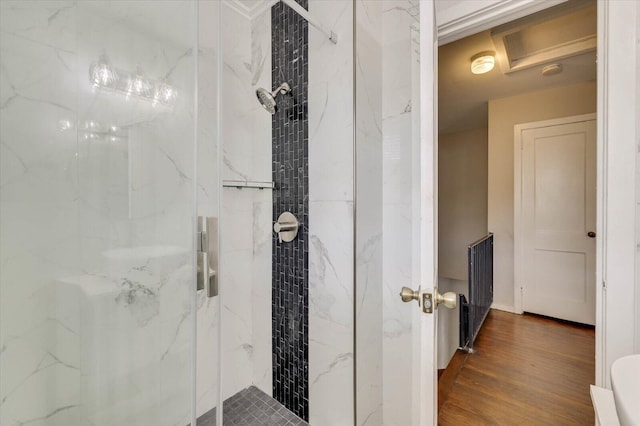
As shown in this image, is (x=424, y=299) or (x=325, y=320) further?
(x=325, y=320)

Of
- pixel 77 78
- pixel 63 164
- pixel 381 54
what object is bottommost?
pixel 63 164

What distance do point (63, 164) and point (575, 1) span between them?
2554mm

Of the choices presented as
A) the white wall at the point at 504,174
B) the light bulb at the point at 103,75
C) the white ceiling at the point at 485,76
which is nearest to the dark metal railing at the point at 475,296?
the white wall at the point at 504,174

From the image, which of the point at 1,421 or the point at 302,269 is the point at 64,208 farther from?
the point at 302,269

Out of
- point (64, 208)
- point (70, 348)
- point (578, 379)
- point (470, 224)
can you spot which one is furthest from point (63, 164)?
point (470, 224)

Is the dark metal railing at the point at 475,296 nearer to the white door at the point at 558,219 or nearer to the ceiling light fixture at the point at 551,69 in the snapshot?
the white door at the point at 558,219

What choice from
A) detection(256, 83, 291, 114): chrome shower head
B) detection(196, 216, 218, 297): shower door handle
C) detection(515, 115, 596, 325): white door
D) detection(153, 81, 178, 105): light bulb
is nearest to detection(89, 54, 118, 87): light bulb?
detection(153, 81, 178, 105): light bulb

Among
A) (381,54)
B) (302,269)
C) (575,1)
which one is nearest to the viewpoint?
(381,54)

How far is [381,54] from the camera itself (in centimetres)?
121

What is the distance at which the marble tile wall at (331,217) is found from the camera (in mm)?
1155

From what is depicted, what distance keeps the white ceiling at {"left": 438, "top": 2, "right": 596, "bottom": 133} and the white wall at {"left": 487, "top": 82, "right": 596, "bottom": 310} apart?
145 millimetres

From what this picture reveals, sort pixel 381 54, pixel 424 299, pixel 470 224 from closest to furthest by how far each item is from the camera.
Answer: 1. pixel 424 299
2. pixel 381 54
3. pixel 470 224

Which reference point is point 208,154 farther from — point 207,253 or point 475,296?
point 475,296

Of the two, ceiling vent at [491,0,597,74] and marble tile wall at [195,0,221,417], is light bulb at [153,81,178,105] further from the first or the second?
ceiling vent at [491,0,597,74]
